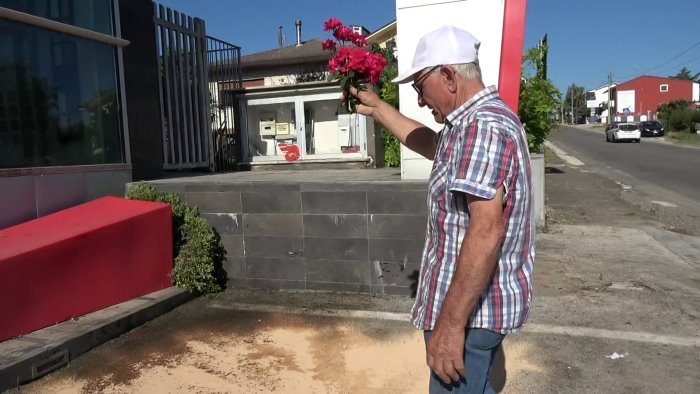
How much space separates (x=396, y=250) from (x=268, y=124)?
17.9 feet

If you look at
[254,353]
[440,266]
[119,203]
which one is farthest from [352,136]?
[440,266]

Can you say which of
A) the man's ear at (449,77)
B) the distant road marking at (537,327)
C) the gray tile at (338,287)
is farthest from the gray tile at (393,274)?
the man's ear at (449,77)

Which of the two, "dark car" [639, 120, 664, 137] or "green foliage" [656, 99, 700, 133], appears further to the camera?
"green foliage" [656, 99, 700, 133]

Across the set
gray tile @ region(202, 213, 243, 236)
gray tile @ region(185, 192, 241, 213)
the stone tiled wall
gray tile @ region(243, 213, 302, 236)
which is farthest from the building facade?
gray tile @ region(243, 213, 302, 236)

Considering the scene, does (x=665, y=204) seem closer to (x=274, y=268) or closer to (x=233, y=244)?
(x=274, y=268)

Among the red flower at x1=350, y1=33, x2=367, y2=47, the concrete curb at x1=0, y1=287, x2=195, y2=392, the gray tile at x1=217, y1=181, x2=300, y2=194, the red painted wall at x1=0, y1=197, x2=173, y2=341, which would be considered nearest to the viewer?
the red flower at x1=350, y1=33, x2=367, y2=47

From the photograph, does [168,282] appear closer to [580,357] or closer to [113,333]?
[113,333]

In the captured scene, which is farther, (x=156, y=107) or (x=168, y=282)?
(x=156, y=107)

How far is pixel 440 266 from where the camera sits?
203 cm

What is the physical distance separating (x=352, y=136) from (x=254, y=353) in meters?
5.79

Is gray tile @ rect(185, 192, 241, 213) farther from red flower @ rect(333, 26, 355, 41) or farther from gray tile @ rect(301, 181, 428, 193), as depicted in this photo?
red flower @ rect(333, 26, 355, 41)

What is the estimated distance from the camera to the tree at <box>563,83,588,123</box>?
113556 millimetres

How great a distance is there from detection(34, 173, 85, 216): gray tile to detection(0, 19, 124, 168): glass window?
15 centimetres

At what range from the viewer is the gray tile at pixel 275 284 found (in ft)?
17.5
